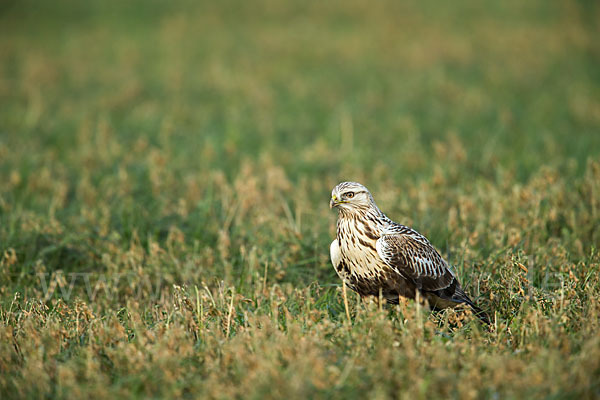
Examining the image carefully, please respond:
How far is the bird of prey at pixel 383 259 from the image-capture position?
180 inches

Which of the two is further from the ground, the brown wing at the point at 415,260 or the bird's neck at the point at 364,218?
the bird's neck at the point at 364,218

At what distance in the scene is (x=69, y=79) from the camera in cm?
1370

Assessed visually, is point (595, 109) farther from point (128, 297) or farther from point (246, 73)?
point (128, 297)

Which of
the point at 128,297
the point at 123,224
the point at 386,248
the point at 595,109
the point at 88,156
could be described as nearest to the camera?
the point at 386,248

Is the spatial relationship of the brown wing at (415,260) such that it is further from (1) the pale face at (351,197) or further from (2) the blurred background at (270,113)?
(2) the blurred background at (270,113)

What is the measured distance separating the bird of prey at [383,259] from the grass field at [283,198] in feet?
0.81

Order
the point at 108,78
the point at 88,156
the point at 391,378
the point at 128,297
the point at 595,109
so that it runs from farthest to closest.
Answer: the point at 108,78 → the point at 595,109 → the point at 88,156 → the point at 128,297 → the point at 391,378

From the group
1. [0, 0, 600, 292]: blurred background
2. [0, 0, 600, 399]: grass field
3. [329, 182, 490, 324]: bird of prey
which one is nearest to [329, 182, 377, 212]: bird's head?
[329, 182, 490, 324]: bird of prey

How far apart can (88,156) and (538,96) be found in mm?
8701

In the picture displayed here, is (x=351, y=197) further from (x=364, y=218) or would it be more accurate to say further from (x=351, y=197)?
(x=364, y=218)

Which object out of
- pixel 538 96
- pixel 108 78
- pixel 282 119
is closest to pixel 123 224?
pixel 282 119

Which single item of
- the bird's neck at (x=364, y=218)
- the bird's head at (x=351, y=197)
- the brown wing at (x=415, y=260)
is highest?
the bird's head at (x=351, y=197)

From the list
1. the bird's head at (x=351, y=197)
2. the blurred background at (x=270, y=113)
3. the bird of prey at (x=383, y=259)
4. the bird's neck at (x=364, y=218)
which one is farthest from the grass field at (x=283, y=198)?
the bird's head at (x=351, y=197)

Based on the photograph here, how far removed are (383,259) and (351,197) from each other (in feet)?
1.80
